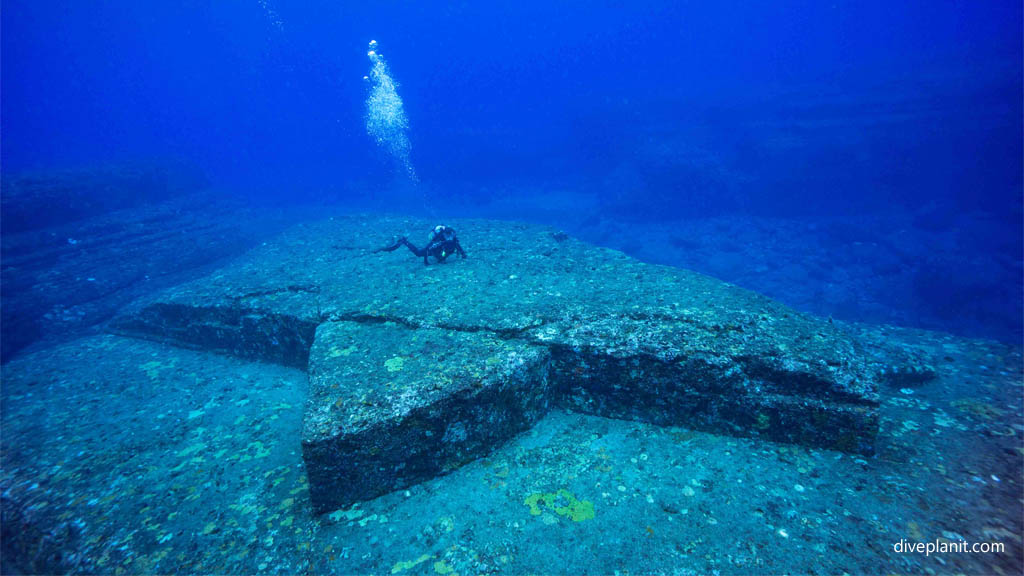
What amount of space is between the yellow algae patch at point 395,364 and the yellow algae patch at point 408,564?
128 centimetres

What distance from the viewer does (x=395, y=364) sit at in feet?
10.4

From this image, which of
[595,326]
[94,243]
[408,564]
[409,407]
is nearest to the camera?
[408,564]

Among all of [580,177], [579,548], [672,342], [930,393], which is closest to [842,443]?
[672,342]

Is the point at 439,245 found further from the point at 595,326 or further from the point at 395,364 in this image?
the point at 595,326

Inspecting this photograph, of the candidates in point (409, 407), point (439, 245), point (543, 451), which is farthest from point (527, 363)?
point (439, 245)

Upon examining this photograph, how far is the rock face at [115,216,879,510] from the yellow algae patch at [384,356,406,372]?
15 millimetres

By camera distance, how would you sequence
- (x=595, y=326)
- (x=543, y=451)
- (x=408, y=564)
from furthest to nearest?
(x=595, y=326) < (x=543, y=451) < (x=408, y=564)

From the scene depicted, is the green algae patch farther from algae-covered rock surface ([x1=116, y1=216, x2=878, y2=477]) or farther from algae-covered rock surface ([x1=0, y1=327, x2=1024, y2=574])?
algae-covered rock surface ([x1=116, y1=216, x2=878, y2=477])

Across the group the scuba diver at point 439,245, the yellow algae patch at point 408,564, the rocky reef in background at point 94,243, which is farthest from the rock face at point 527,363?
the rocky reef in background at point 94,243

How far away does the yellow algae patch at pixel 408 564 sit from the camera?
2357mm

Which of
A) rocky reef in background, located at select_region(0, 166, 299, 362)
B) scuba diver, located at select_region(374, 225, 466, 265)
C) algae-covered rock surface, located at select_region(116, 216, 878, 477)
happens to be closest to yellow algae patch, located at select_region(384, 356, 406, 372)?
algae-covered rock surface, located at select_region(116, 216, 878, 477)

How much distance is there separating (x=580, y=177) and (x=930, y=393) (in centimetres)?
3080

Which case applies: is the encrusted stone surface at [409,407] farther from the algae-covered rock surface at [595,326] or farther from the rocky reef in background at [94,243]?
the rocky reef in background at [94,243]

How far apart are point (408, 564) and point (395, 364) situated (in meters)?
1.38
